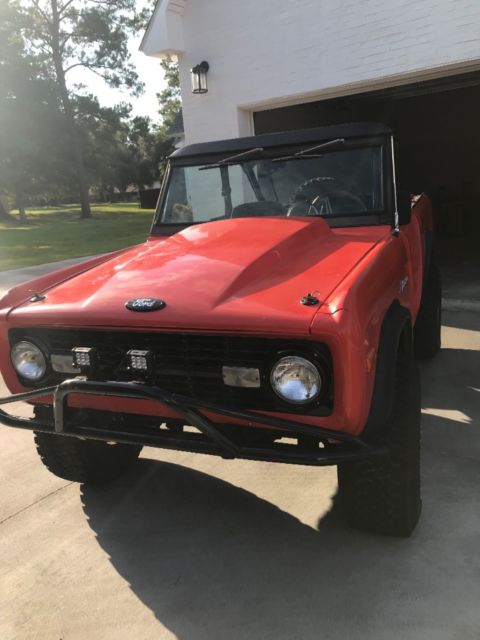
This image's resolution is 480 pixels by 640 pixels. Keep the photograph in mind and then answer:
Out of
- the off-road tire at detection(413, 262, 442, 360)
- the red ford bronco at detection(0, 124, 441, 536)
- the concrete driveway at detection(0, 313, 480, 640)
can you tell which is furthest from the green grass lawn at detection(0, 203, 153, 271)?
the concrete driveway at detection(0, 313, 480, 640)

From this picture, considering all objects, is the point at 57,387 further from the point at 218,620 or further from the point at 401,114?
the point at 401,114

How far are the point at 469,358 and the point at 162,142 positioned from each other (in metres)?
47.4

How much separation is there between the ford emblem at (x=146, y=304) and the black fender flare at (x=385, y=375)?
875 millimetres

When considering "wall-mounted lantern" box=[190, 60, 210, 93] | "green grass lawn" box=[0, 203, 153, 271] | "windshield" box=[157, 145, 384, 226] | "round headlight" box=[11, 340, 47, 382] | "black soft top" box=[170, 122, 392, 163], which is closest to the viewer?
"round headlight" box=[11, 340, 47, 382]

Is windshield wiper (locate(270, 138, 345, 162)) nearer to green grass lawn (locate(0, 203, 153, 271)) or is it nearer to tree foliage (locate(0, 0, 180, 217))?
green grass lawn (locate(0, 203, 153, 271))

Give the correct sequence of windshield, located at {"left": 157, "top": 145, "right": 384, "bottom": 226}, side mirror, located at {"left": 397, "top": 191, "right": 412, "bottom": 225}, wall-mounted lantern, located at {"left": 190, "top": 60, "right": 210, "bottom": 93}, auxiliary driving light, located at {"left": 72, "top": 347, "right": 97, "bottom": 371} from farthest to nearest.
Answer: wall-mounted lantern, located at {"left": 190, "top": 60, "right": 210, "bottom": 93}
windshield, located at {"left": 157, "top": 145, "right": 384, "bottom": 226}
side mirror, located at {"left": 397, "top": 191, "right": 412, "bottom": 225}
auxiliary driving light, located at {"left": 72, "top": 347, "right": 97, "bottom": 371}

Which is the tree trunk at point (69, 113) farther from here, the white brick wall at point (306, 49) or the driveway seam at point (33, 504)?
the driveway seam at point (33, 504)

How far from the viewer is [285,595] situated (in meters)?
2.29

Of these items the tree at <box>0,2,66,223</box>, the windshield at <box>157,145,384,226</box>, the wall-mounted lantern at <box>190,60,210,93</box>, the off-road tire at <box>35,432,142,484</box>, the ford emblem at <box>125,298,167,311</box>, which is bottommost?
the off-road tire at <box>35,432,142,484</box>

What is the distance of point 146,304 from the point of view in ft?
7.45

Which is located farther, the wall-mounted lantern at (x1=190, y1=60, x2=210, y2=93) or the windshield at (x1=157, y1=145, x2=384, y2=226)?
the wall-mounted lantern at (x1=190, y1=60, x2=210, y2=93)

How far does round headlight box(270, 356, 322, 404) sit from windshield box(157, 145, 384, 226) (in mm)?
1417

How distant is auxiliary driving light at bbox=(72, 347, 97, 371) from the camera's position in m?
2.33

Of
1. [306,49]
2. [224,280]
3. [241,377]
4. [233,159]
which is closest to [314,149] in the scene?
[233,159]
